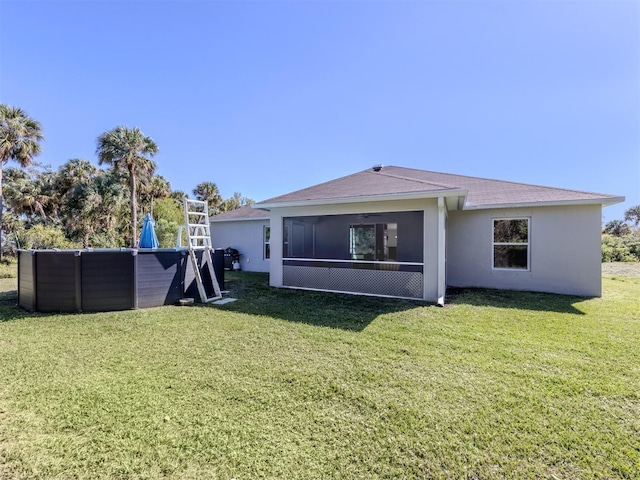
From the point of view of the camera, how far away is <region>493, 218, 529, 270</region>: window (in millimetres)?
9219

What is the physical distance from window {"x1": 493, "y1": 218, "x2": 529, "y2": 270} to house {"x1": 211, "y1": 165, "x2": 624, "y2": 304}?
0.03 meters

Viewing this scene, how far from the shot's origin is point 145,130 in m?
20.5

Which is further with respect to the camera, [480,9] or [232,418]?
[480,9]

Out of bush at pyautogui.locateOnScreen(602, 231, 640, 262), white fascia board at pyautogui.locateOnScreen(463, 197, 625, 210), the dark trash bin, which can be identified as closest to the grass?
the dark trash bin

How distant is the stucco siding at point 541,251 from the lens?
27.5 ft

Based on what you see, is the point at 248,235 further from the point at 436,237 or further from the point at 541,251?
the point at 541,251

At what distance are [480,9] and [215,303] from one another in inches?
426

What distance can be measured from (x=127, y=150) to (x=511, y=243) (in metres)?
22.8

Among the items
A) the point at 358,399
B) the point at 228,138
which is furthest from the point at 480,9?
the point at 228,138

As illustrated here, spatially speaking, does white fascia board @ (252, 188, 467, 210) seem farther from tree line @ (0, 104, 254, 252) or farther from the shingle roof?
tree line @ (0, 104, 254, 252)

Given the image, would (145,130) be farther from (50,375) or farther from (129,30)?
(50,375)

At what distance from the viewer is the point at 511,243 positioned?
9367 mm

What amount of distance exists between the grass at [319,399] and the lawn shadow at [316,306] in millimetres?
198

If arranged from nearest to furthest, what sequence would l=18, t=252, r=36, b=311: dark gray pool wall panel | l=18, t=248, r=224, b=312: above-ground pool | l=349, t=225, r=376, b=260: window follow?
l=18, t=248, r=224, b=312: above-ground pool
l=18, t=252, r=36, b=311: dark gray pool wall panel
l=349, t=225, r=376, b=260: window
